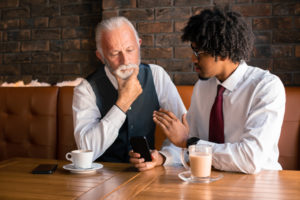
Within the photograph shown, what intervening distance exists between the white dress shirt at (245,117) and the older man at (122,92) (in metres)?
0.22

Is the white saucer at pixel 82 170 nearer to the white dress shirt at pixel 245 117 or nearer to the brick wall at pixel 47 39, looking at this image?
the white dress shirt at pixel 245 117

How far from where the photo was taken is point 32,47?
296 centimetres

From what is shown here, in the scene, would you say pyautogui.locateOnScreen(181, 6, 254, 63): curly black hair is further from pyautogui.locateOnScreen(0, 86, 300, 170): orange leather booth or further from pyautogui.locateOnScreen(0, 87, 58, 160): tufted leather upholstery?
pyautogui.locateOnScreen(0, 87, 58, 160): tufted leather upholstery

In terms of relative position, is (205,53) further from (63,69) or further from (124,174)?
(63,69)

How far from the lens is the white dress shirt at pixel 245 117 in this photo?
4.23 ft

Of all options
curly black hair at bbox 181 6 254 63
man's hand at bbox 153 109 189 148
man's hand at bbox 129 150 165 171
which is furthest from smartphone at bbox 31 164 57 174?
curly black hair at bbox 181 6 254 63

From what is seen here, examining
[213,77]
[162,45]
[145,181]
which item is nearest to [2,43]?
[162,45]

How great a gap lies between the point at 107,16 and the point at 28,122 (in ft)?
3.20

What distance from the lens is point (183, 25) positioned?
2393mm

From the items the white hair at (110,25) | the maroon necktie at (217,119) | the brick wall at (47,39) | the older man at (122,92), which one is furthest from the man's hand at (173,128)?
the brick wall at (47,39)

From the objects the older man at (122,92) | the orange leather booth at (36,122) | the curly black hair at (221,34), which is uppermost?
the curly black hair at (221,34)

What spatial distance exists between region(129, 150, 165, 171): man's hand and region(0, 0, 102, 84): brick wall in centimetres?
154

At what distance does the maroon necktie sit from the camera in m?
1.56

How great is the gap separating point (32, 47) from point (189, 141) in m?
2.08
